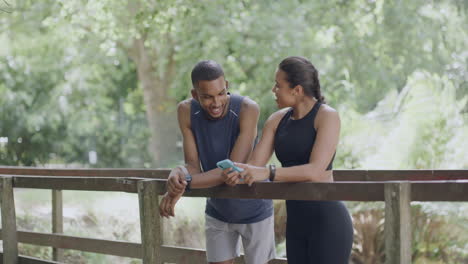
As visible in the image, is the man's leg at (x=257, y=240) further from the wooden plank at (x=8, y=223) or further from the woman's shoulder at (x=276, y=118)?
the wooden plank at (x=8, y=223)

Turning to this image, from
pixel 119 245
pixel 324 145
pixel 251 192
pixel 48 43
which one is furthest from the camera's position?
pixel 48 43

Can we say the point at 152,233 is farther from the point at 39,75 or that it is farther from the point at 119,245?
the point at 39,75

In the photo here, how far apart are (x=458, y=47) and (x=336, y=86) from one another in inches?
160

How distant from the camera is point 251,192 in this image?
12.3ft

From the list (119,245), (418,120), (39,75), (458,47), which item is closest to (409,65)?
(458,47)

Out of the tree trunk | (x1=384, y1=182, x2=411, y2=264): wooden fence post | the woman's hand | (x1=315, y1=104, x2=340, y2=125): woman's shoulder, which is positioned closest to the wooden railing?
(x1=384, y1=182, x2=411, y2=264): wooden fence post

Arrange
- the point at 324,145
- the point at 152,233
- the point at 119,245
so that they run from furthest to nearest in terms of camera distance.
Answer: the point at 119,245 → the point at 152,233 → the point at 324,145

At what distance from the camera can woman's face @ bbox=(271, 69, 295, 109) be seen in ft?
11.6

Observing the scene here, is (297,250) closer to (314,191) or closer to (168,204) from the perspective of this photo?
(314,191)

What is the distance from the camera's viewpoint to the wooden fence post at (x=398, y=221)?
10.9ft

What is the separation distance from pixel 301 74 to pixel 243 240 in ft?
3.29

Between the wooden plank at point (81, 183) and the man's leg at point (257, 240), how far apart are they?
0.97m

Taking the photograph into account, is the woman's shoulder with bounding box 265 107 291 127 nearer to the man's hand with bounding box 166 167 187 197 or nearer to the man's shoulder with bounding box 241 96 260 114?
the man's shoulder with bounding box 241 96 260 114

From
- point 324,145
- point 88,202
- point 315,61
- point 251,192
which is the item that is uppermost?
point 315,61
